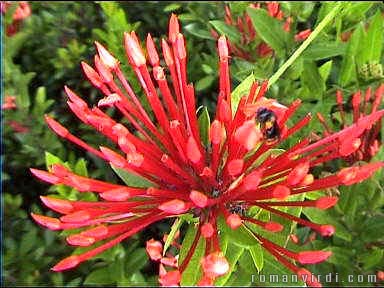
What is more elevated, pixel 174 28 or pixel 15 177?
pixel 174 28

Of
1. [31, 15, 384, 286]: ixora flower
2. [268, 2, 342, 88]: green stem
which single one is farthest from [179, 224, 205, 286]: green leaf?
[268, 2, 342, 88]: green stem

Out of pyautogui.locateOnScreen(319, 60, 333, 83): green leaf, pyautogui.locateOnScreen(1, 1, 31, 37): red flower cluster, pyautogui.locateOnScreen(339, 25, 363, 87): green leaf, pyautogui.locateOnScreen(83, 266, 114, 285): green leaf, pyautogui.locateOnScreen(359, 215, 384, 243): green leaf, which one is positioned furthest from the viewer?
pyautogui.locateOnScreen(1, 1, 31, 37): red flower cluster

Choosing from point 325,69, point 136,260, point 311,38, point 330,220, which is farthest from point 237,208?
point 136,260

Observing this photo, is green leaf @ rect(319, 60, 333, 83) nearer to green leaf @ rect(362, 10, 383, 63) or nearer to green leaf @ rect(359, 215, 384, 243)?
green leaf @ rect(362, 10, 383, 63)

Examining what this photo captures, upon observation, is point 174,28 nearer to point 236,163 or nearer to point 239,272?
point 236,163

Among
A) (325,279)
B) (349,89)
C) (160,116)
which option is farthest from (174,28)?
(325,279)

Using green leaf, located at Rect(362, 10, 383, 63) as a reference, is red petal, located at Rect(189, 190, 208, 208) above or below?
above

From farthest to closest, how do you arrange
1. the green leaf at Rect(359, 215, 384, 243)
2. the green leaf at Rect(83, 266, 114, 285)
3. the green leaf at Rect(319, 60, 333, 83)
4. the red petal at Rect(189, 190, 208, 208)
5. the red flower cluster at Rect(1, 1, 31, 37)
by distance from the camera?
1. the red flower cluster at Rect(1, 1, 31, 37)
2. the green leaf at Rect(83, 266, 114, 285)
3. the green leaf at Rect(319, 60, 333, 83)
4. the green leaf at Rect(359, 215, 384, 243)
5. the red petal at Rect(189, 190, 208, 208)

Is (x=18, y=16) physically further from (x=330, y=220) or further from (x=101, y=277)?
(x=330, y=220)
